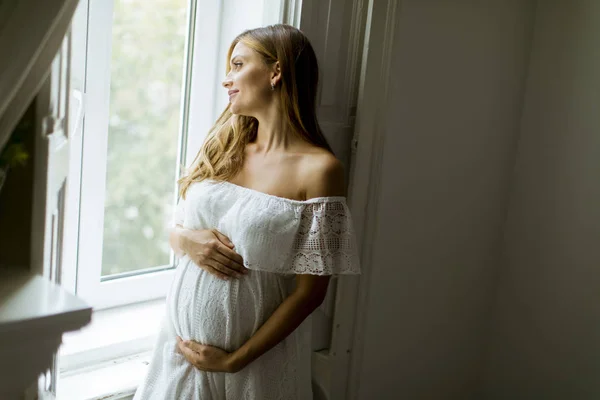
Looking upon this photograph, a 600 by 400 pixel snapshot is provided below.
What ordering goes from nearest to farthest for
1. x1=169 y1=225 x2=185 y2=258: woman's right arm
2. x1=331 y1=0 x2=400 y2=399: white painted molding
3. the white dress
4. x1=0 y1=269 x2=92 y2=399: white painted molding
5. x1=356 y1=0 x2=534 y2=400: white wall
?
x1=0 y1=269 x2=92 y2=399: white painted molding
the white dress
x1=169 y1=225 x2=185 y2=258: woman's right arm
x1=331 y1=0 x2=400 y2=399: white painted molding
x1=356 y1=0 x2=534 y2=400: white wall

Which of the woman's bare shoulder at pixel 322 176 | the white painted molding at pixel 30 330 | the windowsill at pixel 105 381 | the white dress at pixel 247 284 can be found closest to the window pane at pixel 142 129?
the windowsill at pixel 105 381

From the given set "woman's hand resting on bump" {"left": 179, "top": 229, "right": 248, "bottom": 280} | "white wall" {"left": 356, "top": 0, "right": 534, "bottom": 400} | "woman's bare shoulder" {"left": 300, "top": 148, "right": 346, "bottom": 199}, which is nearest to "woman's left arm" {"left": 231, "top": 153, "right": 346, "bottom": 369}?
"woman's bare shoulder" {"left": 300, "top": 148, "right": 346, "bottom": 199}

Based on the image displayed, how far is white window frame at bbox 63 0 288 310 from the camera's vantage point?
5.66ft

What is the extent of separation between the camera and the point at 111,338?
1.83 metres

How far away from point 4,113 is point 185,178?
0.73m

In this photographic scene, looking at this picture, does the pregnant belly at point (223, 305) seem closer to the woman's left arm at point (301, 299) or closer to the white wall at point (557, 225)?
the woman's left arm at point (301, 299)

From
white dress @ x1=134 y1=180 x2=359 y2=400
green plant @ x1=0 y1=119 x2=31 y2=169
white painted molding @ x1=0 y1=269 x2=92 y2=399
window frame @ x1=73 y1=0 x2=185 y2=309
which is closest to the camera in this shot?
white painted molding @ x1=0 y1=269 x2=92 y2=399

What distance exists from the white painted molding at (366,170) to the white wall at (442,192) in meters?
0.04

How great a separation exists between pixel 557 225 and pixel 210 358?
1.40 meters

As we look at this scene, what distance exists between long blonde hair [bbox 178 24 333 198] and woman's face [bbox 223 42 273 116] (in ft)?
0.07

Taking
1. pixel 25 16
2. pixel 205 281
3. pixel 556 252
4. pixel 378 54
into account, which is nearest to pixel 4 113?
pixel 25 16

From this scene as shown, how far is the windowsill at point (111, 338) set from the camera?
69.1 inches

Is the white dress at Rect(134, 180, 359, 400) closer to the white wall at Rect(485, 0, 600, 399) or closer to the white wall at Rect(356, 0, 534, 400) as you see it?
the white wall at Rect(356, 0, 534, 400)

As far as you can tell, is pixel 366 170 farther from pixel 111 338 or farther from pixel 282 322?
pixel 111 338
